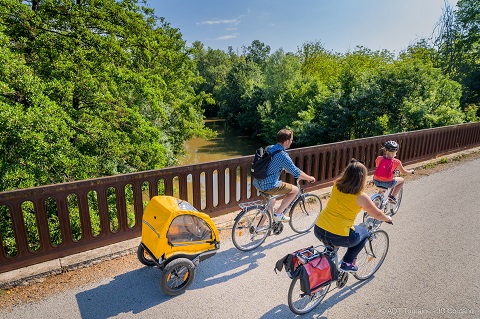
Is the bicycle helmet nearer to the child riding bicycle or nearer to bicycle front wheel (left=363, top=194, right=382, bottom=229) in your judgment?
the child riding bicycle

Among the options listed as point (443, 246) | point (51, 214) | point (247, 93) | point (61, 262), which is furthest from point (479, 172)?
point (247, 93)

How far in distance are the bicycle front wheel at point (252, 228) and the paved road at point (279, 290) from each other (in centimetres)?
14

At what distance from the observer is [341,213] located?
10.6 ft

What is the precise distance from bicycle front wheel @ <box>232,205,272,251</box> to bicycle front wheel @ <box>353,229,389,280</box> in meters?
1.47

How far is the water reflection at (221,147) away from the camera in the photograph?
1209 inches

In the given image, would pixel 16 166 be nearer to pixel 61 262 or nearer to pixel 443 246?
pixel 61 262

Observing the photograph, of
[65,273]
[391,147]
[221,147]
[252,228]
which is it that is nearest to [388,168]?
[391,147]

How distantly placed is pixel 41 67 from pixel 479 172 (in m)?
13.4

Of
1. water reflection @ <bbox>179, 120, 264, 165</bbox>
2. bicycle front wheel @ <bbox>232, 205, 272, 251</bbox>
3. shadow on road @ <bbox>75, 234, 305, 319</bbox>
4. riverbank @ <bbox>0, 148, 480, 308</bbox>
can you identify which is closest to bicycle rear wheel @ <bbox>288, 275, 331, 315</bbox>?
shadow on road @ <bbox>75, 234, 305, 319</bbox>

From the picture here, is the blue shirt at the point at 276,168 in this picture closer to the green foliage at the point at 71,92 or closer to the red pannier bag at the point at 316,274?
the red pannier bag at the point at 316,274

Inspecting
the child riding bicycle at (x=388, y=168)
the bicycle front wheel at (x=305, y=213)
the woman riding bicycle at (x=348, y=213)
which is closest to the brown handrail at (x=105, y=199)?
the bicycle front wheel at (x=305, y=213)

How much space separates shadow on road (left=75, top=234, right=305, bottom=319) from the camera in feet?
11.1

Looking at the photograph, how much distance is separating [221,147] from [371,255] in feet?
103

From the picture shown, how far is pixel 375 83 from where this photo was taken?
1648 centimetres
